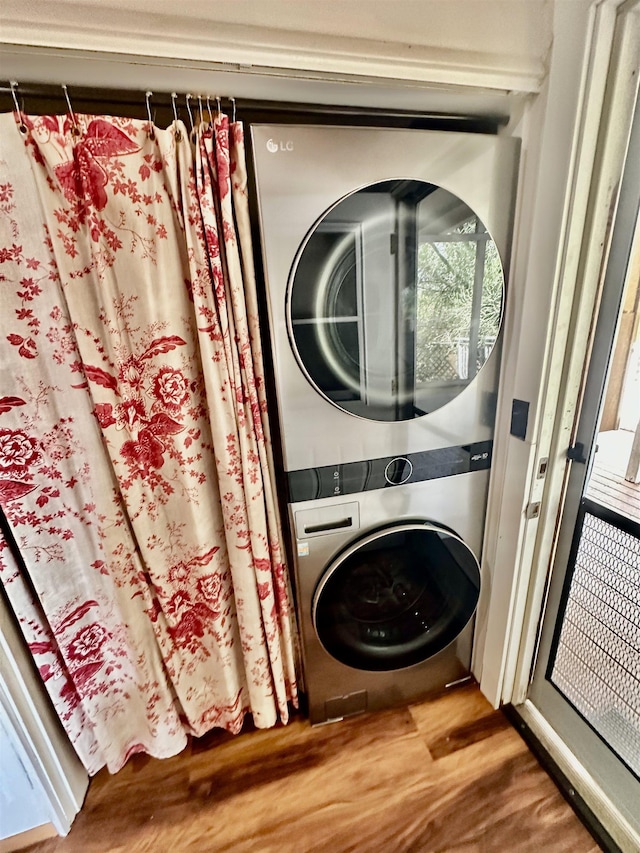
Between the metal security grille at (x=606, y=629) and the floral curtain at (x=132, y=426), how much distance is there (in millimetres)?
895

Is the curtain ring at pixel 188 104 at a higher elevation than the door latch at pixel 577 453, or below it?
higher

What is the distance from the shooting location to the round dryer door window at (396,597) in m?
1.18

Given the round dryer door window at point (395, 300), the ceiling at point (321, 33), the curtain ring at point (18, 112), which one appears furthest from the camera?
the round dryer door window at point (395, 300)

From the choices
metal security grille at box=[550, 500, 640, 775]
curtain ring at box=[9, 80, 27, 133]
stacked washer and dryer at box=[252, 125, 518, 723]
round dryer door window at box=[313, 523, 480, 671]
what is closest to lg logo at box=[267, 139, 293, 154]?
stacked washer and dryer at box=[252, 125, 518, 723]

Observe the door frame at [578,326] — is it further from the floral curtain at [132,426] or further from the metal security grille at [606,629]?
the floral curtain at [132,426]

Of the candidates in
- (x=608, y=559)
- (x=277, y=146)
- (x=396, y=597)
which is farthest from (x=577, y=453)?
(x=277, y=146)

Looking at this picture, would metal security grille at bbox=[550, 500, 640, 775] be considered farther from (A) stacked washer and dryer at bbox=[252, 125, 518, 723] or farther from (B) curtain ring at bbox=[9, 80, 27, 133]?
(B) curtain ring at bbox=[9, 80, 27, 133]

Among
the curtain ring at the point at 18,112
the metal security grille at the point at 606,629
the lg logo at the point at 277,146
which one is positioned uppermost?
the curtain ring at the point at 18,112

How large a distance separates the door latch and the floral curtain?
0.85 meters

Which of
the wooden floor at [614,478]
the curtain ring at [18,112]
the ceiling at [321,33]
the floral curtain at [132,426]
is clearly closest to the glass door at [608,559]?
the wooden floor at [614,478]

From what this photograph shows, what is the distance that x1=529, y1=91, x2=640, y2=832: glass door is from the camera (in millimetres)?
956

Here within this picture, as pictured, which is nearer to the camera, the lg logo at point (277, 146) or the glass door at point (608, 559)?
the lg logo at point (277, 146)

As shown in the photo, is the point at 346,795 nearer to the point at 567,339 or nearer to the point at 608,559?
the point at 608,559

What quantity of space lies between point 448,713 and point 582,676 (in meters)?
0.49
